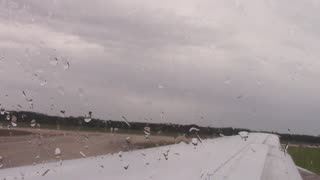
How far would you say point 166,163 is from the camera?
7.73 meters

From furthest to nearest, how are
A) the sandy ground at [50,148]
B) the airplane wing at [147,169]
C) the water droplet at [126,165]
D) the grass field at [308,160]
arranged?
the grass field at [308,160] < the sandy ground at [50,148] < the water droplet at [126,165] < the airplane wing at [147,169]

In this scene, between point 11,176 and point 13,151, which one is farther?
point 13,151

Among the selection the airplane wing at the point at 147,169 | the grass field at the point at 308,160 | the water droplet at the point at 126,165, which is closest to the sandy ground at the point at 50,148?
the grass field at the point at 308,160

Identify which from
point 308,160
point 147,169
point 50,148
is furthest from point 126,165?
point 50,148

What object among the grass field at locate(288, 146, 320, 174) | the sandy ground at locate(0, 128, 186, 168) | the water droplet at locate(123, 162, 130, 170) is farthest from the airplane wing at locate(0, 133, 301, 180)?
the grass field at locate(288, 146, 320, 174)

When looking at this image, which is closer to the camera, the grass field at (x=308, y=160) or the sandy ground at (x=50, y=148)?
the sandy ground at (x=50, y=148)

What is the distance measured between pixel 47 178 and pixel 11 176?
1.54ft

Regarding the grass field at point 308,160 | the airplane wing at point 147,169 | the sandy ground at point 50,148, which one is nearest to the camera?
the airplane wing at point 147,169

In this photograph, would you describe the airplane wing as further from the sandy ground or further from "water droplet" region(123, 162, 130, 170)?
the sandy ground

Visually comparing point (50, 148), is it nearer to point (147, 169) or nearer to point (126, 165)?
point (126, 165)

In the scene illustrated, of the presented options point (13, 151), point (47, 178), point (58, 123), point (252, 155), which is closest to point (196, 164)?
point (47, 178)

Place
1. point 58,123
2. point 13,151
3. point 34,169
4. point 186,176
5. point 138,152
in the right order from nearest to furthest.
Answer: point 186,176
point 34,169
point 138,152
point 13,151
point 58,123

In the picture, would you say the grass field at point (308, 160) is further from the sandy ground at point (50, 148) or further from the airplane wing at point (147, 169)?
the airplane wing at point (147, 169)

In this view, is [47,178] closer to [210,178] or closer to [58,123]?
[210,178]
